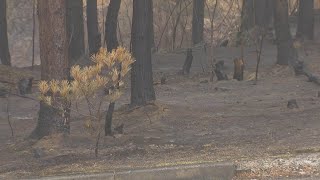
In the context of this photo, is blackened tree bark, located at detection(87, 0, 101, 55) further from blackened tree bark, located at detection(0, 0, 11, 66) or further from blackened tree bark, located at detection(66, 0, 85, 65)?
blackened tree bark, located at detection(0, 0, 11, 66)

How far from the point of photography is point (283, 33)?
1909 centimetres

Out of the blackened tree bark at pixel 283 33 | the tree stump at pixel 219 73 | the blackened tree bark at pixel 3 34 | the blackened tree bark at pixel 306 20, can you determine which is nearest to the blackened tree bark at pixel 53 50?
the tree stump at pixel 219 73

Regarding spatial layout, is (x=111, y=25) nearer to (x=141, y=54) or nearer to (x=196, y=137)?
(x=141, y=54)

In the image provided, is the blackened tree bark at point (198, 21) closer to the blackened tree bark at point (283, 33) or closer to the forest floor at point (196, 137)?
the blackened tree bark at point (283, 33)

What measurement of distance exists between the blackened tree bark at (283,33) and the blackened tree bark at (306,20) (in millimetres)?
7544

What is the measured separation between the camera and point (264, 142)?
8.48 metres

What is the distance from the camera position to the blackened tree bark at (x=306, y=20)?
26.5 m

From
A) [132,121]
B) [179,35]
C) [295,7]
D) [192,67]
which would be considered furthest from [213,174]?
[179,35]

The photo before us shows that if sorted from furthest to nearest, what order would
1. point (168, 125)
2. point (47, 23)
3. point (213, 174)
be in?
point (168, 125) < point (47, 23) < point (213, 174)

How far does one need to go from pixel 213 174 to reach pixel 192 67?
621 inches

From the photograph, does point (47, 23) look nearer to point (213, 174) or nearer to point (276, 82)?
point (213, 174)

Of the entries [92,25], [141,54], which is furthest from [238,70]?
[92,25]

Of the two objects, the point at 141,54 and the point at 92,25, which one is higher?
the point at 92,25

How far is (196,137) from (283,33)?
1038 cm
